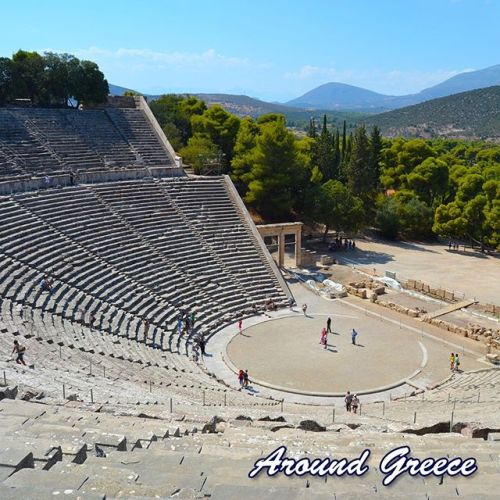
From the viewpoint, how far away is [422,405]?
16.5 meters

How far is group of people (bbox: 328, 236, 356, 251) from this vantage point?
40312 mm

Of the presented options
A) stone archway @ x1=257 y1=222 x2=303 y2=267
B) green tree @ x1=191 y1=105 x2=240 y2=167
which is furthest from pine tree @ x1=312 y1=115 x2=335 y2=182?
stone archway @ x1=257 y1=222 x2=303 y2=267

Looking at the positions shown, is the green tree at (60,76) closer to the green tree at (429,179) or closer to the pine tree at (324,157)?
the pine tree at (324,157)

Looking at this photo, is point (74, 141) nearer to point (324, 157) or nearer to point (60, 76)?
point (60, 76)

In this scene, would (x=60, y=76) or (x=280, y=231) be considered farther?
(x=60, y=76)

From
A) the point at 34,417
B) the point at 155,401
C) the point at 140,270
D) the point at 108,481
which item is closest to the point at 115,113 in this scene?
the point at 140,270

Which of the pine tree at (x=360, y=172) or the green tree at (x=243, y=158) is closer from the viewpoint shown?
the green tree at (x=243, y=158)

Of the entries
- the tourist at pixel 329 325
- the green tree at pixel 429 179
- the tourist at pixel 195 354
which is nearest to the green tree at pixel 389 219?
the green tree at pixel 429 179

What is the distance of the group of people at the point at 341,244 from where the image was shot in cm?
4031

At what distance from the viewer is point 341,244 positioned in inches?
1622

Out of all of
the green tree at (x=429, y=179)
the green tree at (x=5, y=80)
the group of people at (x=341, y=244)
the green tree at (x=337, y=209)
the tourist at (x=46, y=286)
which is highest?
the green tree at (x=5, y=80)

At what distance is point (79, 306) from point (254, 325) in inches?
A: 314

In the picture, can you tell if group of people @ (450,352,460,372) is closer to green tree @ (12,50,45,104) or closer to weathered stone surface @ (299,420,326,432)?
weathered stone surface @ (299,420,326,432)

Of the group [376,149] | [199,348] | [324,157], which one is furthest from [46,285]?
[376,149]
